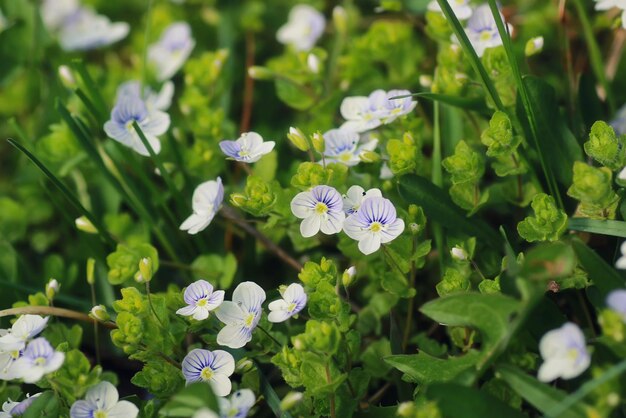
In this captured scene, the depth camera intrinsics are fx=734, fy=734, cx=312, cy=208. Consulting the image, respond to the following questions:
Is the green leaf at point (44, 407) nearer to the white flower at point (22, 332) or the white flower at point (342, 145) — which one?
the white flower at point (22, 332)

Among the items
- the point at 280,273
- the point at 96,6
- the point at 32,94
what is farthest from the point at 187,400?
the point at 96,6

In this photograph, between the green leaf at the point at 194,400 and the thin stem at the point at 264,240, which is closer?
the green leaf at the point at 194,400

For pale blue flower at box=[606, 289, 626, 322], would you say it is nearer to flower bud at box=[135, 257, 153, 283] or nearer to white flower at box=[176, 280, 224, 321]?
white flower at box=[176, 280, 224, 321]

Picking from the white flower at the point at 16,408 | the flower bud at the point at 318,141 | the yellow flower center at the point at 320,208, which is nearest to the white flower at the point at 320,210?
the yellow flower center at the point at 320,208

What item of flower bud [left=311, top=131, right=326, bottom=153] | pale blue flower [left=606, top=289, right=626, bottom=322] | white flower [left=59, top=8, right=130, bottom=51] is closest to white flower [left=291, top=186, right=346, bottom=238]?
flower bud [left=311, top=131, right=326, bottom=153]

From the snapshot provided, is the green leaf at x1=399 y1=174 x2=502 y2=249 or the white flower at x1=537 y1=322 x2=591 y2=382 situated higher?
the white flower at x1=537 y1=322 x2=591 y2=382

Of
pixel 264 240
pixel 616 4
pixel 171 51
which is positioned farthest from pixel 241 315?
pixel 171 51

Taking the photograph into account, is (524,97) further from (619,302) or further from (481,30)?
(619,302)
